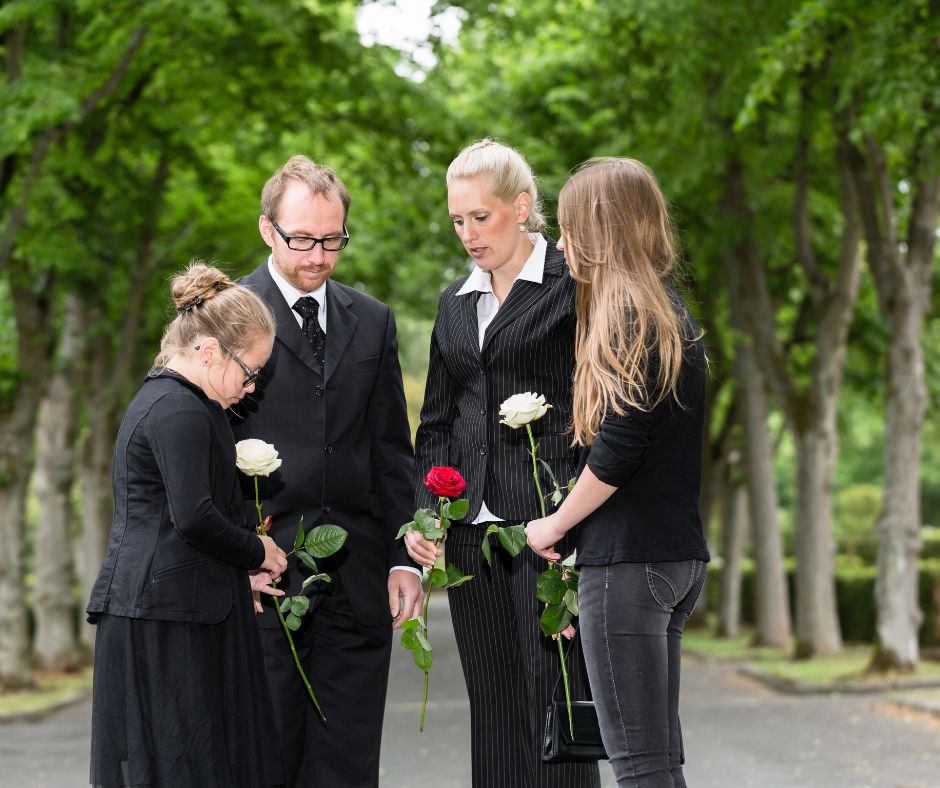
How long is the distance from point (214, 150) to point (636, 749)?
21.9 metres

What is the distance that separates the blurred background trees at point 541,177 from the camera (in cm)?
1393

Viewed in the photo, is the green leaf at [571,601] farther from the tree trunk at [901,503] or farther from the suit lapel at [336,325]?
the tree trunk at [901,503]

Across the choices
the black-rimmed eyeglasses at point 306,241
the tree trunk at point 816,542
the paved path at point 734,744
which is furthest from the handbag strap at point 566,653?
the tree trunk at point 816,542

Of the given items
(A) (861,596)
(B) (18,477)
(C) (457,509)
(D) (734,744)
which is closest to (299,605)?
(C) (457,509)

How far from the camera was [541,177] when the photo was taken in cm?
1141

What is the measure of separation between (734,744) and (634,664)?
735cm

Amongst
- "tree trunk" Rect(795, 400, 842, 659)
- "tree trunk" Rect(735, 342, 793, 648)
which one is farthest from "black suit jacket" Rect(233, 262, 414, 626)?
"tree trunk" Rect(735, 342, 793, 648)

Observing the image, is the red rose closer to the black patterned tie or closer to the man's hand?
the man's hand

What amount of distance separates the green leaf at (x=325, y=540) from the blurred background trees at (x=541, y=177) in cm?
835

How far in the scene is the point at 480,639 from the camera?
4.61m

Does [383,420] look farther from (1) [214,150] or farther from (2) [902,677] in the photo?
(1) [214,150]

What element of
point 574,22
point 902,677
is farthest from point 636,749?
point 574,22

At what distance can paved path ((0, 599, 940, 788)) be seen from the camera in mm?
9156

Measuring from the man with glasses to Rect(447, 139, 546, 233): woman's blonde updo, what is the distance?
0.53 m
